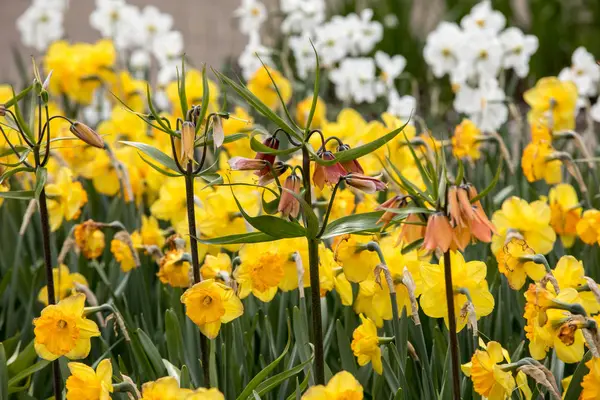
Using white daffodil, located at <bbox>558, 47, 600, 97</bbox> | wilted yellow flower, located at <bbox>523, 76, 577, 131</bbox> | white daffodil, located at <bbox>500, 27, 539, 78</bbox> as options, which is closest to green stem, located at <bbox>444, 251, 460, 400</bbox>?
wilted yellow flower, located at <bbox>523, 76, 577, 131</bbox>

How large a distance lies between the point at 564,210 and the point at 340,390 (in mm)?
1329

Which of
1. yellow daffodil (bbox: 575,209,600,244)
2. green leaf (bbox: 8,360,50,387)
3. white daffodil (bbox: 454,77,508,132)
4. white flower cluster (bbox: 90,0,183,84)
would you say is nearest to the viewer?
green leaf (bbox: 8,360,50,387)

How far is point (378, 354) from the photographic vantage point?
183cm

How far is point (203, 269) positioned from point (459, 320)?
543mm

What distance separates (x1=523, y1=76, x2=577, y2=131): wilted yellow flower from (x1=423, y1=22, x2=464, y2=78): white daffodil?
76 cm

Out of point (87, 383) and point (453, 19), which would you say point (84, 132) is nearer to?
point (87, 383)

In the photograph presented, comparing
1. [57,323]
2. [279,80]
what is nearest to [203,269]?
[57,323]

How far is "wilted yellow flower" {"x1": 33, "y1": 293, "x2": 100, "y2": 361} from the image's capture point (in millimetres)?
1666

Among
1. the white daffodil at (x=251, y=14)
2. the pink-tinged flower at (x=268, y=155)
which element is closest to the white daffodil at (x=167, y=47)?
the white daffodil at (x=251, y=14)

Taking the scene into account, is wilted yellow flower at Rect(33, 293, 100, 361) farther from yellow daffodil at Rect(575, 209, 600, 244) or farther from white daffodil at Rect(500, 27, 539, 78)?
white daffodil at Rect(500, 27, 539, 78)

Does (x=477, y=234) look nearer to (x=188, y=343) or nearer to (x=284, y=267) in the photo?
(x=284, y=267)

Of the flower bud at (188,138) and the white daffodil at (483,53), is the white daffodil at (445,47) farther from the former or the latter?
the flower bud at (188,138)

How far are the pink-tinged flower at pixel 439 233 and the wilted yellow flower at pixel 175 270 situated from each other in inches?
28.0

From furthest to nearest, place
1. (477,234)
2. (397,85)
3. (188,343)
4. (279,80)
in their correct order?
1. (397,85)
2. (279,80)
3. (188,343)
4. (477,234)
